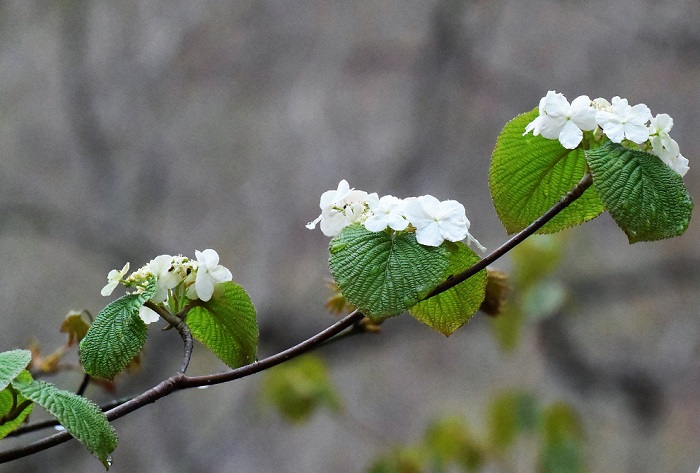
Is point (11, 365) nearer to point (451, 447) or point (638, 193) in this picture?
point (638, 193)

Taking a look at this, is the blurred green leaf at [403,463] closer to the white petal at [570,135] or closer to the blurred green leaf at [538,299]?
the blurred green leaf at [538,299]

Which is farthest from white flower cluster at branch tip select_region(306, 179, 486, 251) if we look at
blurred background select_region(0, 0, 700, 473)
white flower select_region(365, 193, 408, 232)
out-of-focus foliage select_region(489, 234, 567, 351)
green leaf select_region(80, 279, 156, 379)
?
blurred background select_region(0, 0, 700, 473)

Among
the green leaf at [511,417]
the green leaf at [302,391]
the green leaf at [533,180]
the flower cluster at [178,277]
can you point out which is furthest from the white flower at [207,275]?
the green leaf at [511,417]

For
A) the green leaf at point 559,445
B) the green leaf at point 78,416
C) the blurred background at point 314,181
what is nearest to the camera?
the green leaf at point 78,416

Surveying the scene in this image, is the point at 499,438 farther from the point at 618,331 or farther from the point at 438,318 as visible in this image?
the point at 438,318

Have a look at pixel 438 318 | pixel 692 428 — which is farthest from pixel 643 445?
pixel 438 318

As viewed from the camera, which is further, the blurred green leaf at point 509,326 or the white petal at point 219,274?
the blurred green leaf at point 509,326

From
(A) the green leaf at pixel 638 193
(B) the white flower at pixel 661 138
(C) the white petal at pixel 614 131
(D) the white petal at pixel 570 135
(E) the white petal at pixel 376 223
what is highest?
(E) the white petal at pixel 376 223

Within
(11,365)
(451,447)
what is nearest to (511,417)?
(451,447)
